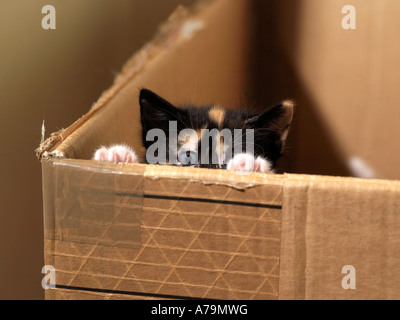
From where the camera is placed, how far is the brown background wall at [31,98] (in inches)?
43.8

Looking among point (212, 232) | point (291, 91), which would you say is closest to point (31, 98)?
point (212, 232)

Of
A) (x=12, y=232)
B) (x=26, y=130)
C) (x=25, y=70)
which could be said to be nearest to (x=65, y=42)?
(x=25, y=70)

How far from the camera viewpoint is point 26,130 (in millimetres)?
1166

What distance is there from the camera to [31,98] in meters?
1.19

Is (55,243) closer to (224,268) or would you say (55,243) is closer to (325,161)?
(224,268)

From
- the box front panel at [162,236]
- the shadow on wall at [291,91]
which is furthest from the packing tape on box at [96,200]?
the shadow on wall at [291,91]

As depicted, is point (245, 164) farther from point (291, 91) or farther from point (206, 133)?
point (291, 91)

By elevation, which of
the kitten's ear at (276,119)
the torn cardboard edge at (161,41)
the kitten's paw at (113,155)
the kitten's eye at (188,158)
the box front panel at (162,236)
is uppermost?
the torn cardboard edge at (161,41)

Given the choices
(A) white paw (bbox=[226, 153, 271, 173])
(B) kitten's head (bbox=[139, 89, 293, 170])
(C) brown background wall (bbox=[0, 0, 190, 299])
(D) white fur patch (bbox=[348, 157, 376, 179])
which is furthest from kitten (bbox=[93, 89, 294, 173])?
(D) white fur patch (bbox=[348, 157, 376, 179])

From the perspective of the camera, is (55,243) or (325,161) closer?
(55,243)

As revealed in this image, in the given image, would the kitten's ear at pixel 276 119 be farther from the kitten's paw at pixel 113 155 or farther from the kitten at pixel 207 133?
the kitten's paw at pixel 113 155

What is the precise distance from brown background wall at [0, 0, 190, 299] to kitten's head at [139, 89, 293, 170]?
29 centimetres

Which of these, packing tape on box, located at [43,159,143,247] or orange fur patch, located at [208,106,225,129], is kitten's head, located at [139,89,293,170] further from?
packing tape on box, located at [43,159,143,247]

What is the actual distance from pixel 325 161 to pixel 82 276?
111 cm
